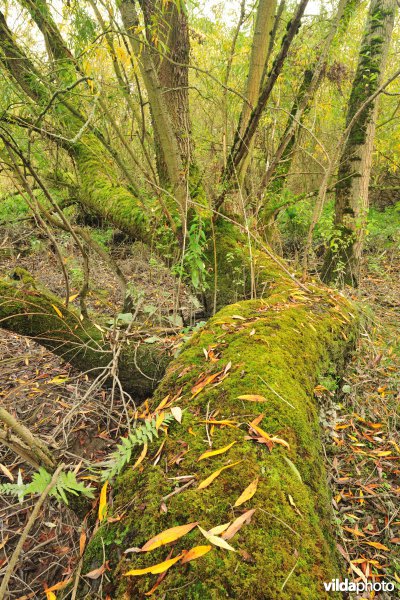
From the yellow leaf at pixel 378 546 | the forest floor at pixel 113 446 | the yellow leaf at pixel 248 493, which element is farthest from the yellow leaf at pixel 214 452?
the yellow leaf at pixel 378 546

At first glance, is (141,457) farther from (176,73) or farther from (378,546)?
(176,73)

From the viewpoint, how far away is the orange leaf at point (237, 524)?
0.91 metres

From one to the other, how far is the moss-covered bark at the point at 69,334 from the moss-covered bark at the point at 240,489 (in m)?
0.87

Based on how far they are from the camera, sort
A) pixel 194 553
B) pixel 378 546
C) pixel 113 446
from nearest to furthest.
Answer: pixel 194 553
pixel 378 546
pixel 113 446

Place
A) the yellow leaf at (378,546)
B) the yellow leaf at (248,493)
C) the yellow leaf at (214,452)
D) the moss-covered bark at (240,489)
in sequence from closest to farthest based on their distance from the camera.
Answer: the moss-covered bark at (240,489) → the yellow leaf at (248,493) → the yellow leaf at (214,452) → the yellow leaf at (378,546)

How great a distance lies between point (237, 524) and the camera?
36.7 inches

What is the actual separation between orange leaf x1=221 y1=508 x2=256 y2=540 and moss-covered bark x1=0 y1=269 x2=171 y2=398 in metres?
1.57

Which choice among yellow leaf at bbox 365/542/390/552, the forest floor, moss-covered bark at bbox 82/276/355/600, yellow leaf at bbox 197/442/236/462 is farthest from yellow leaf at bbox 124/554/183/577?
yellow leaf at bbox 365/542/390/552

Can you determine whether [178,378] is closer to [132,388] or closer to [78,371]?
[132,388]

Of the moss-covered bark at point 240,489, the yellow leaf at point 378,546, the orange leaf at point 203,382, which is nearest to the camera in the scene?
the moss-covered bark at point 240,489

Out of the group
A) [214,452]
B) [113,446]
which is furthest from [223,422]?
[113,446]

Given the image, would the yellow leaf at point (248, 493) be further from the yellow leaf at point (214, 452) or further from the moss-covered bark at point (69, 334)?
the moss-covered bark at point (69, 334)

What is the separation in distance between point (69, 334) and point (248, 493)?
79.4 inches

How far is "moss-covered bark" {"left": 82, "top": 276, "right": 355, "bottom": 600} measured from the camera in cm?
85
